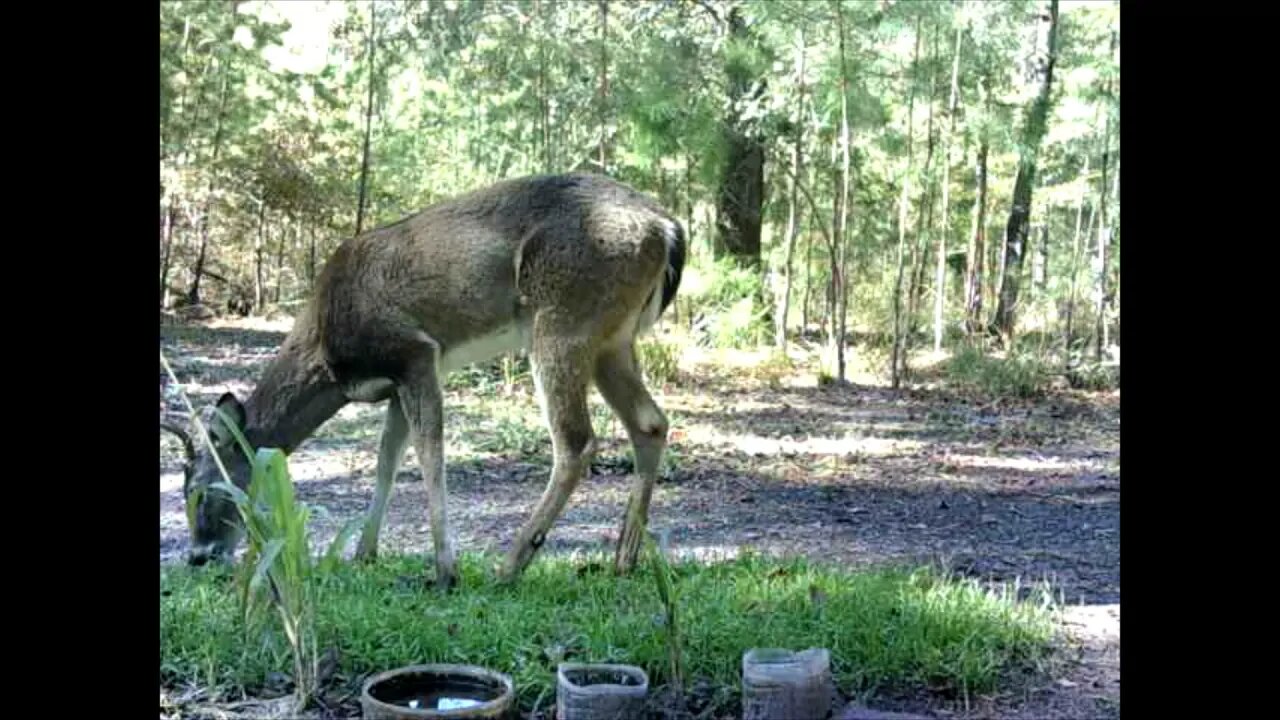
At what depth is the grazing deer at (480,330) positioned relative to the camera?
4727 millimetres

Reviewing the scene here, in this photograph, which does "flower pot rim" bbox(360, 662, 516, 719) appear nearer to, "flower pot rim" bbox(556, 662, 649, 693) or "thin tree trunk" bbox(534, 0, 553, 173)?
"flower pot rim" bbox(556, 662, 649, 693)

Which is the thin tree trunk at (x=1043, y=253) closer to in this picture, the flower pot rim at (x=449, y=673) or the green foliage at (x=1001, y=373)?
the green foliage at (x=1001, y=373)

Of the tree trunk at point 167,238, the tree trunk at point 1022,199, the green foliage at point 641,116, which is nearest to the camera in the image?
the green foliage at point 641,116

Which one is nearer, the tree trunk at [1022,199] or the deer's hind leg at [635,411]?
the deer's hind leg at [635,411]

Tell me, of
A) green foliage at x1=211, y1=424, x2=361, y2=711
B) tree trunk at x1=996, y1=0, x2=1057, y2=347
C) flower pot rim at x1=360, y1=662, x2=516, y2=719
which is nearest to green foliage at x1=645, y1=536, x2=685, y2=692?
flower pot rim at x1=360, y1=662, x2=516, y2=719

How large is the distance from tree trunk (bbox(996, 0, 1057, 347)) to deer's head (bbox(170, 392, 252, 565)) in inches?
363

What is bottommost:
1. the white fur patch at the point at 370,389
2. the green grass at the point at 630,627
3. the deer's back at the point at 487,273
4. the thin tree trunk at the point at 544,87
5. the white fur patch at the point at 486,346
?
the green grass at the point at 630,627

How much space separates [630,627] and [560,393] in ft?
4.14

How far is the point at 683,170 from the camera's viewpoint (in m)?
14.9

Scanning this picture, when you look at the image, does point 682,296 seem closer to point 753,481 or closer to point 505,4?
point 505,4

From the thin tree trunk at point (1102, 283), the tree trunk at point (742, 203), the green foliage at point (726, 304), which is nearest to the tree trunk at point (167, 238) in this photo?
the green foliage at point (726, 304)

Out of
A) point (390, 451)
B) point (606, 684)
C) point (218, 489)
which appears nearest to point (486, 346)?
point (390, 451)

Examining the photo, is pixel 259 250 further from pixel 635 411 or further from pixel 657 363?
pixel 635 411

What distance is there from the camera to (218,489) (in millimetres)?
4633
